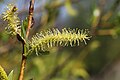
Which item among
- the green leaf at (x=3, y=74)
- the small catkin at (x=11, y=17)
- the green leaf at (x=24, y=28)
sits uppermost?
the small catkin at (x=11, y=17)

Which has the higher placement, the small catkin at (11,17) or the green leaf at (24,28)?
the small catkin at (11,17)

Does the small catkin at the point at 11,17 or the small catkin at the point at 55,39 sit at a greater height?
the small catkin at the point at 11,17

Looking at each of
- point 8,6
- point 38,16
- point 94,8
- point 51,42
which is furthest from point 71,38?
point 38,16

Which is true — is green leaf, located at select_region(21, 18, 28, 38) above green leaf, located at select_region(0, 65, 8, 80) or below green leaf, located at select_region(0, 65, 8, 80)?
above

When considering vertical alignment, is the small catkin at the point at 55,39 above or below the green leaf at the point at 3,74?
above

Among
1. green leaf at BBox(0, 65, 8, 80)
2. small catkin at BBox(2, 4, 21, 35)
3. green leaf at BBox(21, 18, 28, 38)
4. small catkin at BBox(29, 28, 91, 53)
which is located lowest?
green leaf at BBox(0, 65, 8, 80)

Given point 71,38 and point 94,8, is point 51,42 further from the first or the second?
point 94,8

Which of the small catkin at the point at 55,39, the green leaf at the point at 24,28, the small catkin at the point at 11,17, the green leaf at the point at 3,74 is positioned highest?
the small catkin at the point at 11,17

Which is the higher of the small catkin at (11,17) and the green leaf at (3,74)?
the small catkin at (11,17)

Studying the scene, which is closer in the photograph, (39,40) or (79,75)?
(39,40)

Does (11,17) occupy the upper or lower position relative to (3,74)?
upper

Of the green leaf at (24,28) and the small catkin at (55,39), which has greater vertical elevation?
the green leaf at (24,28)
